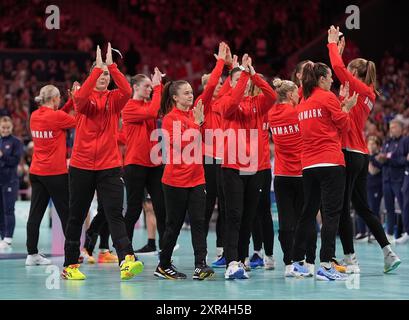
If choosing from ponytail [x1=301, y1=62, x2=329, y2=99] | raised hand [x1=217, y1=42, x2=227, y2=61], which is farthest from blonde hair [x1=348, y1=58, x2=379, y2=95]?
raised hand [x1=217, y1=42, x2=227, y2=61]

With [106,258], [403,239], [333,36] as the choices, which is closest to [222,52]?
[333,36]

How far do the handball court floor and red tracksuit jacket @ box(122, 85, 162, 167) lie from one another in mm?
1194

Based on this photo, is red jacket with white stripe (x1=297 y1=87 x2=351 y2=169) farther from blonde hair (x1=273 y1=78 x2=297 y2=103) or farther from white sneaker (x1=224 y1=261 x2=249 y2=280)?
white sneaker (x1=224 y1=261 x2=249 y2=280)

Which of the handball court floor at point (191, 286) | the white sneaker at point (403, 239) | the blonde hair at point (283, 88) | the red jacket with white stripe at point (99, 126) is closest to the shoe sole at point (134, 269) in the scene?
the handball court floor at point (191, 286)

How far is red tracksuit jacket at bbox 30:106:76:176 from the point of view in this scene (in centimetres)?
925

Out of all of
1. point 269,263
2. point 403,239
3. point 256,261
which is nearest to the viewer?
point 269,263

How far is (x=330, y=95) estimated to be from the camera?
7859 millimetres

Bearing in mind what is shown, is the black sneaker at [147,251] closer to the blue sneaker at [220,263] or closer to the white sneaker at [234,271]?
the blue sneaker at [220,263]

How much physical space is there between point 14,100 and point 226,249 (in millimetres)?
13505

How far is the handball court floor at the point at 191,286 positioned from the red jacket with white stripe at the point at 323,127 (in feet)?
3.75

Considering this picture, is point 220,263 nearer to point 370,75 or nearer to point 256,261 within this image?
point 256,261

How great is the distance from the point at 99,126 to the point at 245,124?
1385 millimetres

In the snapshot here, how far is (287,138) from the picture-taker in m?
8.56

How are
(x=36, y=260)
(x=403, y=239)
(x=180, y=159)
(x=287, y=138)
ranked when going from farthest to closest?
(x=403, y=239), (x=36, y=260), (x=287, y=138), (x=180, y=159)
